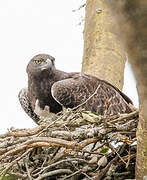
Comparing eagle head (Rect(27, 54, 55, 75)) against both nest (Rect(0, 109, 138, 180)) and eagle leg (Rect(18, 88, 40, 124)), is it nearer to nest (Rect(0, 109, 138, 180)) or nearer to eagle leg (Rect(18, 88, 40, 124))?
eagle leg (Rect(18, 88, 40, 124))

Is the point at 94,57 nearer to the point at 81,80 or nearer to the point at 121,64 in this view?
the point at 121,64

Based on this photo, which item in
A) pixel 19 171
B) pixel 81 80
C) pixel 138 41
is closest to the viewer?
pixel 138 41

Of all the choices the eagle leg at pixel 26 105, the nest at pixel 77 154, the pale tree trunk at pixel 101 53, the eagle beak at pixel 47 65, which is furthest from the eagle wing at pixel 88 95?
the nest at pixel 77 154

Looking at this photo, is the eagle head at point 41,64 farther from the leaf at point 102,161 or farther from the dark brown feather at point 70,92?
the leaf at point 102,161

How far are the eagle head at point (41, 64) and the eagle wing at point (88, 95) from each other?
12.4 inches

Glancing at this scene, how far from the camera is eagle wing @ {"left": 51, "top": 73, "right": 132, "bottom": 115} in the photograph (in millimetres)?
4234

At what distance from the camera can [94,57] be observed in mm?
5406

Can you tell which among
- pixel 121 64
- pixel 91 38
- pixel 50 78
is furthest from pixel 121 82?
pixel 50 78

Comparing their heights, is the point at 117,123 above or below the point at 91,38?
below

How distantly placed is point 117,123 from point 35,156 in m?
0.68

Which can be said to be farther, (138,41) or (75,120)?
(75,120)

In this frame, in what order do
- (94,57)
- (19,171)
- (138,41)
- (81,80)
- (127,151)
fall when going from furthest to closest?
(94,57)
(81,80)
(19,171)
(127,151)
(138,41)

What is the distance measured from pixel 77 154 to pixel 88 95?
1.90 m

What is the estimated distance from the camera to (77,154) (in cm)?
252
